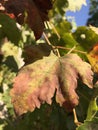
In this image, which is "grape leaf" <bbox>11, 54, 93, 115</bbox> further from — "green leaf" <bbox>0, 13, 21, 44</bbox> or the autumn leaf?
"green leaf" <bbox>0, 13, 21, 44</bbox>

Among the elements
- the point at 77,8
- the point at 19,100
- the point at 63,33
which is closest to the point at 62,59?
the point at 19,100

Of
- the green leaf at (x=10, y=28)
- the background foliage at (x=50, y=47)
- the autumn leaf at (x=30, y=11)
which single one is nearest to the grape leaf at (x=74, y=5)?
the background foliage at (x=50, y=47)

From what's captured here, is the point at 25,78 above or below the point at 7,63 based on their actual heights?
above

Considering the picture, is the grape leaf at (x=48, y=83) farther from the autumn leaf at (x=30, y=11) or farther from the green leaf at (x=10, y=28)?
the green leaf at (x=10, y=28)

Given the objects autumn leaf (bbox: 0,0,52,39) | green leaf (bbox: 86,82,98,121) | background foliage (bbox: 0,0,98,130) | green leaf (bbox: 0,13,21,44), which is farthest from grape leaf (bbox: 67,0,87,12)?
green leaf (bbox: 86,82,98,121)

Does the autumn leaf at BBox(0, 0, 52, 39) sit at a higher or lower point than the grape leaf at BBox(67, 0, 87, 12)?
higher

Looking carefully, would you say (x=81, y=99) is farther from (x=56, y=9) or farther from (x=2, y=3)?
(x=56, y=9)
